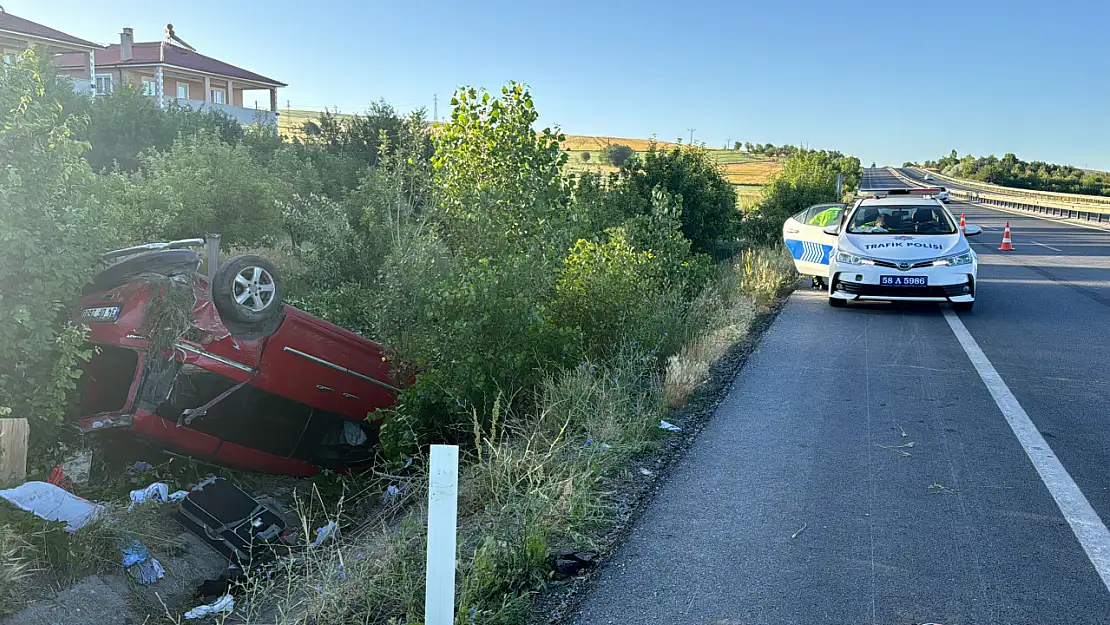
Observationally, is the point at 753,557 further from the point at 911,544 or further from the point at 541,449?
the point at 541,449

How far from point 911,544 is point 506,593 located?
85.8 inches

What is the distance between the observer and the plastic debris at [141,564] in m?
5.80

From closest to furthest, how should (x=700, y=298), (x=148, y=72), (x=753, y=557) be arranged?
(x=753, y=557) < (x=700, y=298) < (x=148, y=72)

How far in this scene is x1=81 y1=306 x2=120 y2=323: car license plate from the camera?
Result: 6941 mm

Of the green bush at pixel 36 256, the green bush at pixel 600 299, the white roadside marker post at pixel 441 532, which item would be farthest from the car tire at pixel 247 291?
the white roadside marker post at pixel 441 532

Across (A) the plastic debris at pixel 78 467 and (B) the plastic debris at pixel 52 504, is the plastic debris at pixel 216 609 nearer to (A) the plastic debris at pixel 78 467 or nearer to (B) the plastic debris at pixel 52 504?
(B) the plastic debris at pixel 52 504

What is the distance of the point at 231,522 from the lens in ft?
22.4

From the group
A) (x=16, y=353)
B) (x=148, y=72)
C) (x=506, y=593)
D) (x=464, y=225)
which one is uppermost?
(x=148, y=72)

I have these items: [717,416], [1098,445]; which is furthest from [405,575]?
[1098,445]

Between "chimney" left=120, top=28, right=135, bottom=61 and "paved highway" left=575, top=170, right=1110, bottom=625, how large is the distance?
138 ft

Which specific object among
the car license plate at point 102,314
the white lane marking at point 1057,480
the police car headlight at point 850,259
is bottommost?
the white lane marking at point 1057,480

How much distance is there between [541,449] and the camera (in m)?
6.13

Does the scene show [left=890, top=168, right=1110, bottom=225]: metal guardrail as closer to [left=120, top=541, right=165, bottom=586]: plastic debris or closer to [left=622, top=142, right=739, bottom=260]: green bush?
[left=622, top=142, right=739, bottom=260]: green bush

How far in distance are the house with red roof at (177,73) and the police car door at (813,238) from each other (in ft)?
92.4
